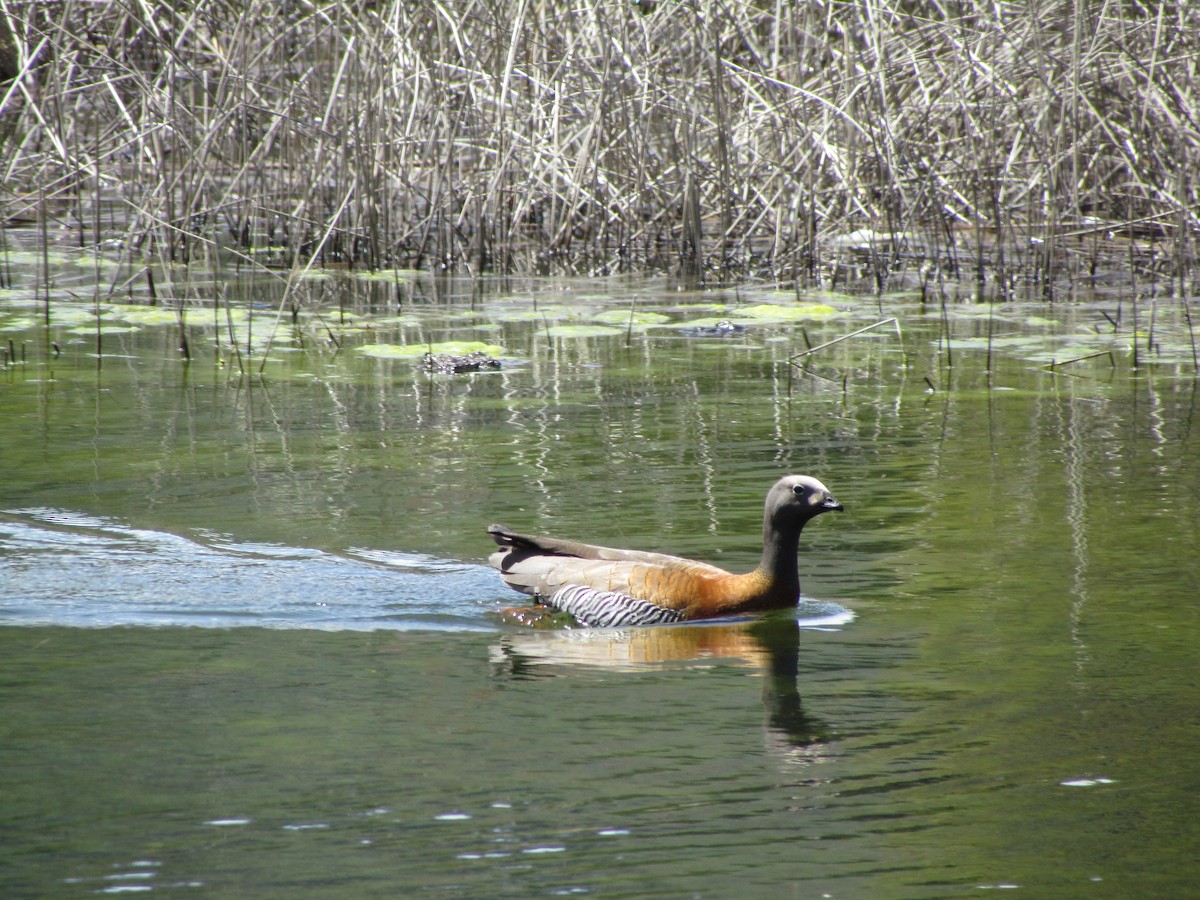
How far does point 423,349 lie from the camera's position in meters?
11.5

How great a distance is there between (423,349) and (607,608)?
219 inches

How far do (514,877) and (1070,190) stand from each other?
37.2 feet

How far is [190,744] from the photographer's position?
4566 millimetres

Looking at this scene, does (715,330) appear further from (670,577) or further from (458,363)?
(670,577)

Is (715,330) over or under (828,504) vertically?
over

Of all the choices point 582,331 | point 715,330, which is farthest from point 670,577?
point 715,330

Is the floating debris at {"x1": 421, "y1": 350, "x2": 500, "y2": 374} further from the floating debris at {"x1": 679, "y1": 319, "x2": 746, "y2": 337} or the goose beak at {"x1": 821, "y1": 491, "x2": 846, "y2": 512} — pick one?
the goose beak at {"x1": 821, "y1": 491, "x2": 846, "y2": 512}

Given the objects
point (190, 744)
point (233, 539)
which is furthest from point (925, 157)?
point (190, 744)

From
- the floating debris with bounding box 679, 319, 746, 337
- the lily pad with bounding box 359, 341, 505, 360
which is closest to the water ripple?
the lily pad with bounding box 359, 341, 505, 360

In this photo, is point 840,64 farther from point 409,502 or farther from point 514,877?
point 514,877

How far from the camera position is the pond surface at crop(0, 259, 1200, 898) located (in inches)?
155

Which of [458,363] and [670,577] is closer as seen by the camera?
[670,577]

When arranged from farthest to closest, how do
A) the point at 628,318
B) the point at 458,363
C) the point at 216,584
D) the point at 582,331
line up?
1. the point at 628,318
2. the point at 582,331
3. the point at 458,363
4. the point at 216,584

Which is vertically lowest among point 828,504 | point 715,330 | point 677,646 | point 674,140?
point 677,646
